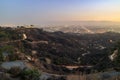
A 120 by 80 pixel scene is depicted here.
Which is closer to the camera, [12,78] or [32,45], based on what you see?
[12,78]

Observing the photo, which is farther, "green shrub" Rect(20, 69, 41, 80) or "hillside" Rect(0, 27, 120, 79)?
"hillside" Rect(0, 27, 120, 79)

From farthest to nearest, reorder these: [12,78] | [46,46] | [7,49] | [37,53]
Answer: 1. [46,46]
2. [37,53]
3. [7,49]
4. [12,78]

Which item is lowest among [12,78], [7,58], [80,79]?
[7,58]

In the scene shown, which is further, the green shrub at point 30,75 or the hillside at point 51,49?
the hillside at point 51,49

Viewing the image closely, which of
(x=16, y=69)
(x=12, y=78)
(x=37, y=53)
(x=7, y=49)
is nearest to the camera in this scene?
(x=12, y=78)

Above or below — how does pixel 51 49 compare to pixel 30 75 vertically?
below

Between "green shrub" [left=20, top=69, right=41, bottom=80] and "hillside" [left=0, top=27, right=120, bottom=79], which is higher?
"green shrub" [left=20, top=69, right=41, bottom=80]

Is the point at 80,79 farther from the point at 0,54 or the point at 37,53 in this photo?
the point at 37,53

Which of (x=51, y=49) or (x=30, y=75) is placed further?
(x=51, y=49)

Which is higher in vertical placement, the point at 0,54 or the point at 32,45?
the point at 0,54

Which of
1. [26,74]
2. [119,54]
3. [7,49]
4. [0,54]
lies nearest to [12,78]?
[26,74]

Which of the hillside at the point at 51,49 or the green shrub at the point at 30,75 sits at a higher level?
the green shrub at the point at 30,75
